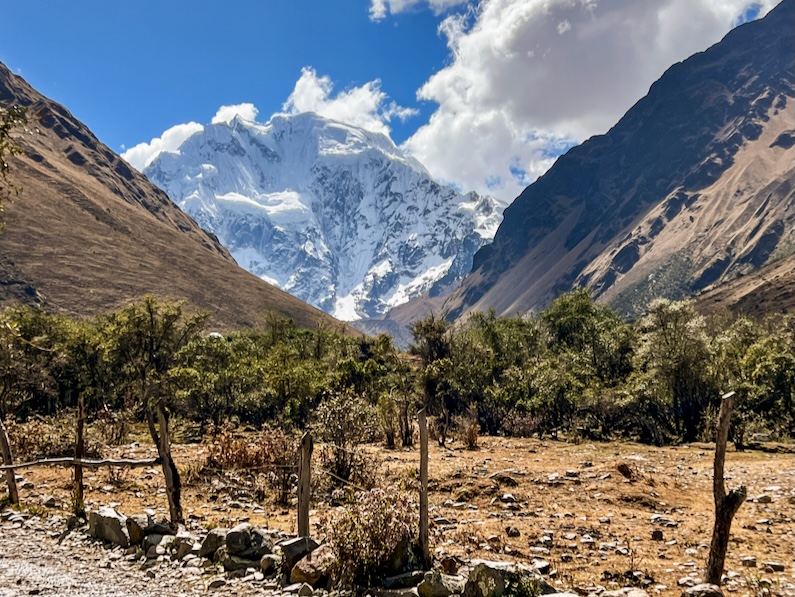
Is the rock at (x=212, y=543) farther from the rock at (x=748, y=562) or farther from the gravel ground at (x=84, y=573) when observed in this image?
the rock at (x=748, y=562)

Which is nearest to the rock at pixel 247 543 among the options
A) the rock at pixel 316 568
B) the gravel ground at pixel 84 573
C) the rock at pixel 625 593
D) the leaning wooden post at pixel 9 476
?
the gravel ground at pixel 84 573

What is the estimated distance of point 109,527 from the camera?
11.0 metres

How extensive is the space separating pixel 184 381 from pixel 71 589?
3128cm

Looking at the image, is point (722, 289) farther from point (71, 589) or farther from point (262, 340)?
point (71, 589)

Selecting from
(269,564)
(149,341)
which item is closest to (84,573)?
(269,564)

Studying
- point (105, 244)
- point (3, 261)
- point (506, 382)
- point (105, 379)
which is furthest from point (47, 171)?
point (506, 382)

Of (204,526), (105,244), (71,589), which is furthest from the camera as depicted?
(105,244)

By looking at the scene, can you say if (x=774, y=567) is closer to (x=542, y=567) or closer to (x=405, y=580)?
(x=542, y=567)

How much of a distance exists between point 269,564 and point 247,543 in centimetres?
80

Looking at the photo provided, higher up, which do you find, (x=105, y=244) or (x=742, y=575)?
(x=105, y=244)

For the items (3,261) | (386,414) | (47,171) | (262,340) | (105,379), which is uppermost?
(47,171)

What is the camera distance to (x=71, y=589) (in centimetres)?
880

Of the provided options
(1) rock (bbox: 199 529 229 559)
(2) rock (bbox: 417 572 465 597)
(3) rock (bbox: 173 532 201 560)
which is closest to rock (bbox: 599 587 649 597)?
(2) rock (bbox: 417 572 465 597)

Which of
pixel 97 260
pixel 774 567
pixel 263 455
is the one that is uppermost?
pixel 97 260
